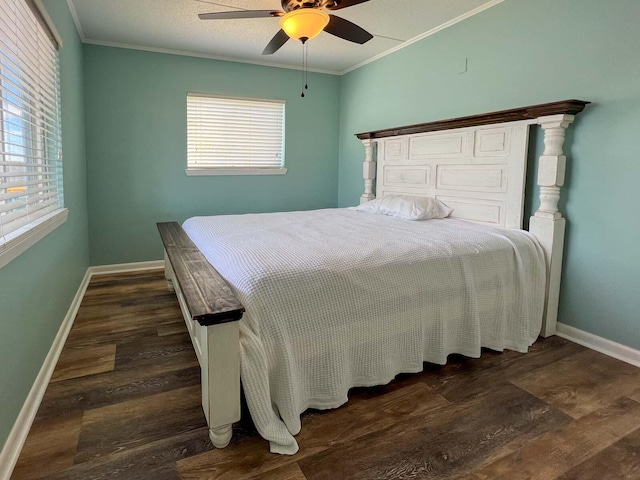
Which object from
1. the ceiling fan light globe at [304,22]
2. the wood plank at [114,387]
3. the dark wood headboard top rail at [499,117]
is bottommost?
the wood plank at [114,387]

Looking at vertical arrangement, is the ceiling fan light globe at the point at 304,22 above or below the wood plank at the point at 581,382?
above

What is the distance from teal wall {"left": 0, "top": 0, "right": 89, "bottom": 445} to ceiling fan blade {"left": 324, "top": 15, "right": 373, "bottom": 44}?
1.68m

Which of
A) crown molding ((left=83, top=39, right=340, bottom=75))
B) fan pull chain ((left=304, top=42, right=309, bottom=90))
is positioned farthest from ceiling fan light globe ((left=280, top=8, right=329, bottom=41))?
crown molding ((left=83, top=39, right=340, bottom=75))

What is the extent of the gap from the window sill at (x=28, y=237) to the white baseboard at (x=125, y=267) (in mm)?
1834

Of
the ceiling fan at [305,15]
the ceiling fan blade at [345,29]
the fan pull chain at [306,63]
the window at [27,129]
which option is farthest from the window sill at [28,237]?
the fan pull chain at [306,63]

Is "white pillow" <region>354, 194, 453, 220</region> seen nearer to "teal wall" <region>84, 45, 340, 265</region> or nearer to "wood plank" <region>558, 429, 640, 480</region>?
"teal wall" <region>84, 45, 340, 265</region>

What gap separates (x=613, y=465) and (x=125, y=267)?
4238 mm

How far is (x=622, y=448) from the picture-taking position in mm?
1591

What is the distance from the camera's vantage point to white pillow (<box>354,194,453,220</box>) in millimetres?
3219

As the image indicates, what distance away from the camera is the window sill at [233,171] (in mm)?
4371

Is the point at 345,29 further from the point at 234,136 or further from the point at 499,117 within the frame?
the point at 234,136

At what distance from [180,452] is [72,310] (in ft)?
6.06

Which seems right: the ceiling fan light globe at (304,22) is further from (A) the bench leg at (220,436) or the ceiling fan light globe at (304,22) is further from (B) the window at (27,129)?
(A) the bench leg at (220,436)

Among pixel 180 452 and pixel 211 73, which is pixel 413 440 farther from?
pixel 211 73
